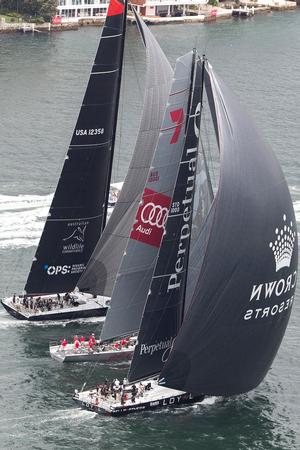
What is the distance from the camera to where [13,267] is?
74.1 m

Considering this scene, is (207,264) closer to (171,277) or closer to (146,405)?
(171,277)

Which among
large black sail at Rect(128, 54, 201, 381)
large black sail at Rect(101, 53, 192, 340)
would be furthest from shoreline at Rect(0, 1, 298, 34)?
large black sail at Rect(128, 54, 201, 381)

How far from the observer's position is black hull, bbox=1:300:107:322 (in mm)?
67500

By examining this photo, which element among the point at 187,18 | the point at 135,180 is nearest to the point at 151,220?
the point at 135,180

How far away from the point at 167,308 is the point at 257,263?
13.8 feet

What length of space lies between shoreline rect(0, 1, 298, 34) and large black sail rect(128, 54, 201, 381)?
253ft

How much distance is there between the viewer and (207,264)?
5650 cm

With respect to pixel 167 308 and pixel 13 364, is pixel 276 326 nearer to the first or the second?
pixel 167 308

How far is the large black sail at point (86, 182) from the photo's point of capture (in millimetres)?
67000

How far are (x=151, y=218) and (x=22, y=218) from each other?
22163 mm

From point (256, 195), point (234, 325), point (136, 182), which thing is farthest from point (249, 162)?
point (136, 182)

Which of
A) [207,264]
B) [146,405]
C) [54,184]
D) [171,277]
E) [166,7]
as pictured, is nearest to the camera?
[207,264]

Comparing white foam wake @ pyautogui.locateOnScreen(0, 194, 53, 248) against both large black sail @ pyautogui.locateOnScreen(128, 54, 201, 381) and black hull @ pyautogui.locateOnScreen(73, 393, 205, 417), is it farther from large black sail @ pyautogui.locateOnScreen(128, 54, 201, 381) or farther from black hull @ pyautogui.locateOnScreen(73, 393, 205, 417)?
black hull @ pyautogui.locateOnScreen(73, 393, 205, 417)

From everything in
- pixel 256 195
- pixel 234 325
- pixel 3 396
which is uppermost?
pixel 256 195
